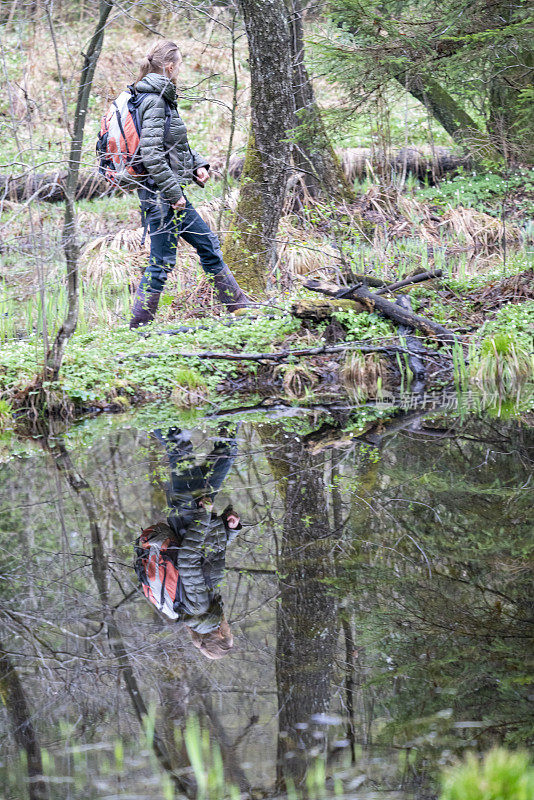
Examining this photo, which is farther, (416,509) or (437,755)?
(416,509)

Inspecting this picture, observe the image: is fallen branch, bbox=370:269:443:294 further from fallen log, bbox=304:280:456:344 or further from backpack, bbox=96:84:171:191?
backpack, bbox=96:84:171:191

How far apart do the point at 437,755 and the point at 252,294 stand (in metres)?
6.23

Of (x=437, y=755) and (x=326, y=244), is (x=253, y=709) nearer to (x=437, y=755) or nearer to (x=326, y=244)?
(x=437, y=755)

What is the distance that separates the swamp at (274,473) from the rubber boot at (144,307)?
2 cm

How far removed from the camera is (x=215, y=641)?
269cm

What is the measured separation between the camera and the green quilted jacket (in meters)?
6.22

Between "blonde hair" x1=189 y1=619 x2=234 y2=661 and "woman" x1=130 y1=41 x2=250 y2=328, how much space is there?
4016 millimetres

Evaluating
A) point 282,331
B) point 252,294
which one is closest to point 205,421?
point 282,331

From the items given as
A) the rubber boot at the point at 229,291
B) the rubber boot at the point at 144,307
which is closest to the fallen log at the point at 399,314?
the rubber boot at the point at 229,291

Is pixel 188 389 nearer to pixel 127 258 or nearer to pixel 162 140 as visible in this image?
pixel 162 140

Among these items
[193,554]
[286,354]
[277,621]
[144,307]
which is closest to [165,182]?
[144,307]

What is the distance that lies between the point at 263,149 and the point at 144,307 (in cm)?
196

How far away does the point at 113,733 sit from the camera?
2211 mm

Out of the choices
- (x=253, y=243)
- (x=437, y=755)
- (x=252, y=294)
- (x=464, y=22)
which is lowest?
(x=437, y=755)
